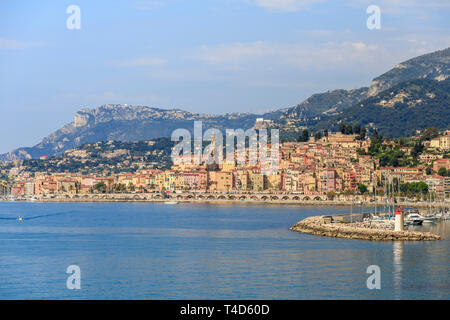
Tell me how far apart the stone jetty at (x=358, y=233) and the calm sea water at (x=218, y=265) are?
133 centimetres

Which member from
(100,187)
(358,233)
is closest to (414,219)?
(358,233)

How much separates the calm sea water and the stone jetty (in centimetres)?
133

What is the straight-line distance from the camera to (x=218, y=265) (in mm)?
36750

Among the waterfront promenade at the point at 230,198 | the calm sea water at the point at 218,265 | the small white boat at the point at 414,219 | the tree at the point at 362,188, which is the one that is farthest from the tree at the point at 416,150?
the calm sea water at the point at 218,265

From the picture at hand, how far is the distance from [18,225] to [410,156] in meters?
79.0

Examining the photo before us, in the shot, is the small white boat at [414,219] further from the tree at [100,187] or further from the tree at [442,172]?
the tree at [100,187]

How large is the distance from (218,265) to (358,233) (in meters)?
15.0

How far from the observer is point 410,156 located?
428ft

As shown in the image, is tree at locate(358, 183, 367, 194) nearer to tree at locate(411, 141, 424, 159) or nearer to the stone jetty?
tree at locate(411, 141, 424, 159)

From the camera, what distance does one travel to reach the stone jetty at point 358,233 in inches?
1834

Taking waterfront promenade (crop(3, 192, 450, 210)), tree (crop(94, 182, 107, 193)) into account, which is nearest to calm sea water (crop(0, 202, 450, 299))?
waterfront promenade (crop(3, 192, 450, 210))

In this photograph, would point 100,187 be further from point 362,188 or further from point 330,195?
point 362,188
